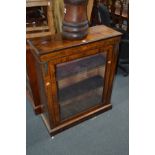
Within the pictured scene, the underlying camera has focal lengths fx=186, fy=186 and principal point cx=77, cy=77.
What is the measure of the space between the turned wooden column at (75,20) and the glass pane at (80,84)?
0.24 m

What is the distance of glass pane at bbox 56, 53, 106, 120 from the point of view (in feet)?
5.43

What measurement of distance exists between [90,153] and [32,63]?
0.97 m

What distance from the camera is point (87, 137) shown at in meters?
1.79

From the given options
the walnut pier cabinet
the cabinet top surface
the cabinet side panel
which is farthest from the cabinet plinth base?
the cabinet top surface

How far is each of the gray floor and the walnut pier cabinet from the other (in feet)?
0.28

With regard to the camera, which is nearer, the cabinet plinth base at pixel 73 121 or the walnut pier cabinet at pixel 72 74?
the walnut pier cabinet at pixel 72 74

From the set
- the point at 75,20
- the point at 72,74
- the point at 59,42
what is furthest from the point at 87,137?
the point at 75,20

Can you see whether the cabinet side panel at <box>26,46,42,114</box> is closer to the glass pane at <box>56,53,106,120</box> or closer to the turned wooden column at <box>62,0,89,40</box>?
the glass pane at <box>56,53,106,120</box>

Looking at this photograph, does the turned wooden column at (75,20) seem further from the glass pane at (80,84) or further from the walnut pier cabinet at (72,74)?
the glass pane at (80,84)

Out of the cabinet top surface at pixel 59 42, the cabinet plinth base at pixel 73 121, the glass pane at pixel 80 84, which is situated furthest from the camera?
the cabinet plinth base at pixel 73 121

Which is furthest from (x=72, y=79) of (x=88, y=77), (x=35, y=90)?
(x=35, y=90)

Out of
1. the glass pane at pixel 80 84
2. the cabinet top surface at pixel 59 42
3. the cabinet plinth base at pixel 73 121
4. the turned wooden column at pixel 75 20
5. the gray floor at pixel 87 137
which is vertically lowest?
the gray floor at pixel 87 137

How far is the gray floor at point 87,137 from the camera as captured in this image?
→ 1678 millimetres

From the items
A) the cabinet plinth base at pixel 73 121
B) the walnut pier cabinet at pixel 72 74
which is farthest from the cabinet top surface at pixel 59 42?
the cabinet plinth base at pixel 73 121
